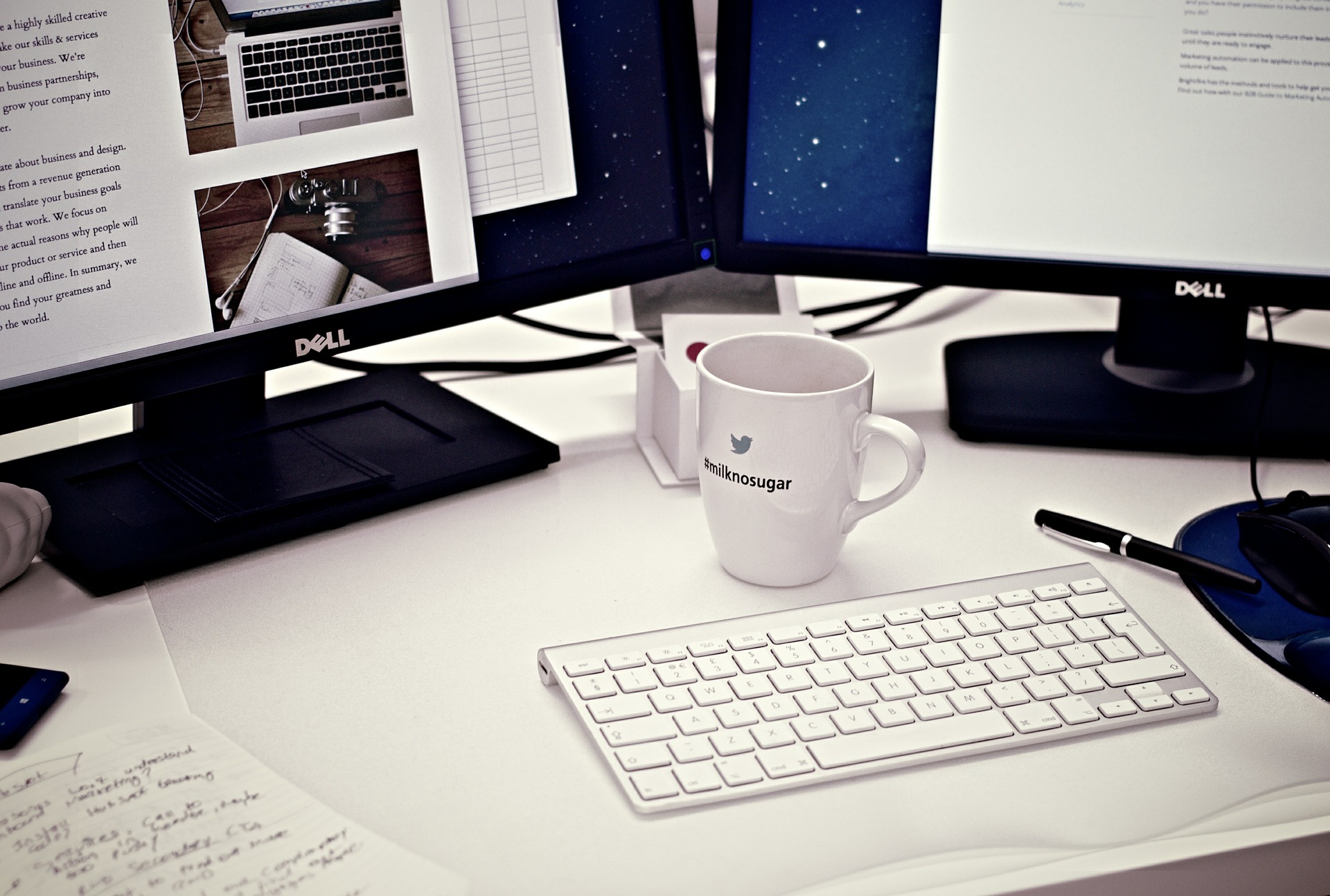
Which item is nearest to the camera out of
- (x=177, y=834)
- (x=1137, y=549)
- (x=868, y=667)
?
(x=177, y=834)

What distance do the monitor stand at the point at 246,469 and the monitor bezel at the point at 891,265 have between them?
21cm

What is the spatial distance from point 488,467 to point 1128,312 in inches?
19.1

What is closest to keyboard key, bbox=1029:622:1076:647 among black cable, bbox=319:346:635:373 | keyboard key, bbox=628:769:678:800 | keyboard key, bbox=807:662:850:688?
keyboard key, bbox=807:662:850:688

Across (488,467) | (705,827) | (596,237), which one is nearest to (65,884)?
(705,827)

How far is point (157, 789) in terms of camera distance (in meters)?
0.48

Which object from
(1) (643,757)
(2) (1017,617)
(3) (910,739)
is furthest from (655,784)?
(2) (1017,617)

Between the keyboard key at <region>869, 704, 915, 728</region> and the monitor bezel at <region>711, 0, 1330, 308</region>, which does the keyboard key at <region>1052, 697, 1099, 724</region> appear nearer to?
the keyboard key at <region>869, 704, 915, 728</region>

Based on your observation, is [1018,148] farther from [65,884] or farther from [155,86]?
[65,884]

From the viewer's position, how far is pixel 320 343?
0.69 meters

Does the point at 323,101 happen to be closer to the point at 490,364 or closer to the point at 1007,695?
the point at 490,364

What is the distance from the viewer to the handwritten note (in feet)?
1.42

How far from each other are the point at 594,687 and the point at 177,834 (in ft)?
0.60

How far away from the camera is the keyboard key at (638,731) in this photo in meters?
0.51

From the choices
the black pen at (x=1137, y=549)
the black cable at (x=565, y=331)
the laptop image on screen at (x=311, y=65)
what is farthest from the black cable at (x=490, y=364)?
the black pen at (x=1137, y=549)
